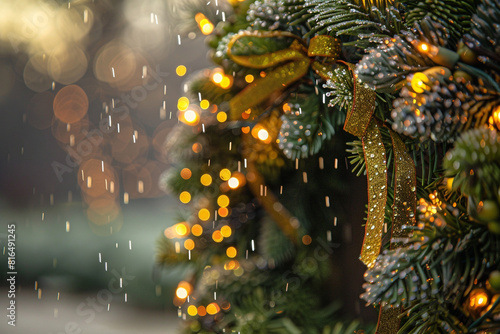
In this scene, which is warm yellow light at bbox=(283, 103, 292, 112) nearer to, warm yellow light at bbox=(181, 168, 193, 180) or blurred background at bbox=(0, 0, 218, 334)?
warm yellow light at bbox=(181, 168, 193, 180)

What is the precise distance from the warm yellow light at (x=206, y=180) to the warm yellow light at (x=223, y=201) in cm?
3

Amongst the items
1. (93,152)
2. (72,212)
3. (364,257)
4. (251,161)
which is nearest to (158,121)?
(93,152)

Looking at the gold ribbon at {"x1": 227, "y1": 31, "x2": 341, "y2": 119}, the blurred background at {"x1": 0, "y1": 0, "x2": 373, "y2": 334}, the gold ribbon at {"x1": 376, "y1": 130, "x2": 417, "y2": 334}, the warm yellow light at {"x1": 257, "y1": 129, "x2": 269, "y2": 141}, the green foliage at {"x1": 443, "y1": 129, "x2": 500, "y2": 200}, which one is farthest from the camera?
the blurred background at {"x1": 0, "y1": 0, "x2": 373, "y2": 334}

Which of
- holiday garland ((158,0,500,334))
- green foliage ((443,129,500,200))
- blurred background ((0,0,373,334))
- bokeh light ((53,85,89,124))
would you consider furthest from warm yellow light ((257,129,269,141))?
bokeh light ((53,85,89,124))

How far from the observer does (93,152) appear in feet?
6.73

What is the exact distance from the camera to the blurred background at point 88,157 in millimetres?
1910

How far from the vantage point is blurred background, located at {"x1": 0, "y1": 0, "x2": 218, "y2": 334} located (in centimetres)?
191

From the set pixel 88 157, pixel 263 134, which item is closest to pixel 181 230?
pixel 263 134

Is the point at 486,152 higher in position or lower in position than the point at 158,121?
higher

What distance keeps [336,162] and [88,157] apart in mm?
1752

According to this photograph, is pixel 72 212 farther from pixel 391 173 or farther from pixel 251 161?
pixel 391 173

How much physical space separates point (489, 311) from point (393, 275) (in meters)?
0.05

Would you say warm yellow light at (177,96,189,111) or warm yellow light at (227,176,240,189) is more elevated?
warm yellow light at (177,96,189,111)

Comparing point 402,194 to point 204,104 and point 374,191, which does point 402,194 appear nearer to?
point 374,191
